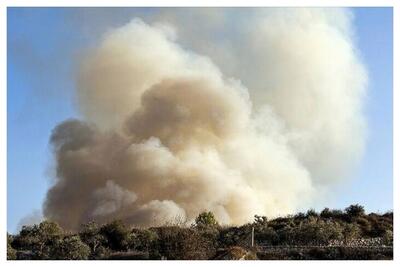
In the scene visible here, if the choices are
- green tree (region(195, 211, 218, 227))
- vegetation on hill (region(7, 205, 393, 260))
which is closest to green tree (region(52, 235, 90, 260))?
vegetation on hill (region(7, 205, 393, 260))

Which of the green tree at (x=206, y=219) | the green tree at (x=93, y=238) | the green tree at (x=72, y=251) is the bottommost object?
the green tree at (x=72, y=251)

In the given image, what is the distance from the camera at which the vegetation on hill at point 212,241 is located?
1512cm

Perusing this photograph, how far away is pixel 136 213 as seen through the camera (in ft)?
82.1

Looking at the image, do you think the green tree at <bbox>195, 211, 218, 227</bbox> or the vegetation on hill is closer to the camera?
the vegetation on hill

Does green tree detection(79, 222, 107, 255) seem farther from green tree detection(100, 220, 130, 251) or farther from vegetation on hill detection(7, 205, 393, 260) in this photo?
green tree detection(100, 220, 130, 251)

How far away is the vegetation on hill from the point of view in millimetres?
15125

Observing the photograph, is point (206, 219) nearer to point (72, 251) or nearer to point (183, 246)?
point (183, 246)

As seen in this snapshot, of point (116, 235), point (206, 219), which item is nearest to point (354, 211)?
point (206, 219)

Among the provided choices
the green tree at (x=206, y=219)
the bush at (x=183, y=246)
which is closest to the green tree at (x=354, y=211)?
the green tree at (x=206, y=219)

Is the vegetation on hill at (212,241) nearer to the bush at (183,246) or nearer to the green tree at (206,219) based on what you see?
the bush at (183,246)

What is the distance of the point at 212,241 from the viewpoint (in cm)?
1711
